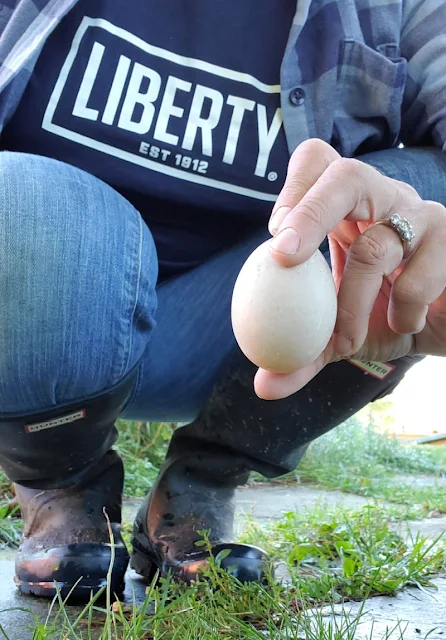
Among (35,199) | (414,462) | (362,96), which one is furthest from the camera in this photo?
(414,462)

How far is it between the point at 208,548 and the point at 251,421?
222 millimetres

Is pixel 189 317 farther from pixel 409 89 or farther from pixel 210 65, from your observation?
pixel 409 89

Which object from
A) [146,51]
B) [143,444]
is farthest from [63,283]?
[143,444]

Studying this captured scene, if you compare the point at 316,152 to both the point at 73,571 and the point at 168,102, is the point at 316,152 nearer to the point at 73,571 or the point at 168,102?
the point at 168,102

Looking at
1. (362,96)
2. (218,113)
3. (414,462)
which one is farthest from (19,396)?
(414,462)

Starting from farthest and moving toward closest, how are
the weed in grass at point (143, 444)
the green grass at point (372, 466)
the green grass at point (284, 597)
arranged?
the weed in grass at point (143, 444)
the green grass at point (372, 466)
the green grass at point (284, 597)

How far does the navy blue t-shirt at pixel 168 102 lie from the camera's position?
47.4 inches

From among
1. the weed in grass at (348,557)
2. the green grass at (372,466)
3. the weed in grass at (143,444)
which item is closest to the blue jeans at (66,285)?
the weed in grass at (348,557)

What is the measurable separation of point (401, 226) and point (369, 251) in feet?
Result: 0.18

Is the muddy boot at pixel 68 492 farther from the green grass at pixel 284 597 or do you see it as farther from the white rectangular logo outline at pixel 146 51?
the white rectangular logo outline at pixel 146 51

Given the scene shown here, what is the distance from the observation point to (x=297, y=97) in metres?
1.25

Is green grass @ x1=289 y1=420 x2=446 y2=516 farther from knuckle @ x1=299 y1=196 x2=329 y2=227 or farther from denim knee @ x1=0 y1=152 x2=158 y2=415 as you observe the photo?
knuckle @ x1=299 y1=196 x2=329 y2=227

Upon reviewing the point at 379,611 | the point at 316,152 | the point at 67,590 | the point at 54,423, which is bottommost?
the point at 67,590

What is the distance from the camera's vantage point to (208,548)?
3.87 feet
